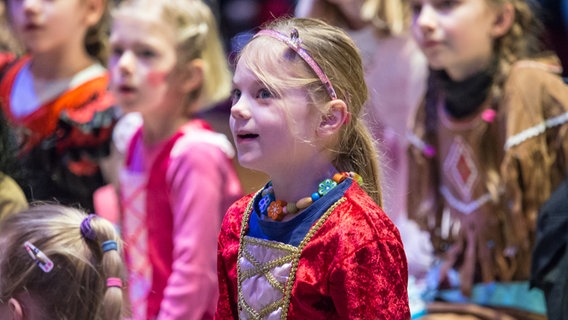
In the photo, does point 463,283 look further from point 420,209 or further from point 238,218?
point 238,218

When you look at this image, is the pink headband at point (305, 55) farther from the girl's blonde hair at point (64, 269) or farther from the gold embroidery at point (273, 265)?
the girl's blonde hair at point (64, 269)

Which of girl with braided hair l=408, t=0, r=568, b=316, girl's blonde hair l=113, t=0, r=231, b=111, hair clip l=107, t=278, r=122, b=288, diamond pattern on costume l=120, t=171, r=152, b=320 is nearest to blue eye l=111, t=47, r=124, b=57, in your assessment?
girl's blonde hair l=113, t=0, r=231, b=111

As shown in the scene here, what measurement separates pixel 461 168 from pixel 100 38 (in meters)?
1.36

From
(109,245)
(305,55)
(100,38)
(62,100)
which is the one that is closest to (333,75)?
(305,55)

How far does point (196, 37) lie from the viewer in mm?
3088

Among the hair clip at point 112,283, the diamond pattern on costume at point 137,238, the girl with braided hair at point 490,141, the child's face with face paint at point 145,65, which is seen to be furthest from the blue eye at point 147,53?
the hair clip at point 112,283

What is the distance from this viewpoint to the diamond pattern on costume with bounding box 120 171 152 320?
117 inches

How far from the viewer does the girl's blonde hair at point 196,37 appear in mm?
3057

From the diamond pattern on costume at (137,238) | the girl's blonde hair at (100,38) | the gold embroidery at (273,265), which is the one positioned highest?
the gold embroidery at (273,265)

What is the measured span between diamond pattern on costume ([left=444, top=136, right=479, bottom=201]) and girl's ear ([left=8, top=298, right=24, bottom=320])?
4.98ft

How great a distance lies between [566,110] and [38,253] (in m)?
1.57

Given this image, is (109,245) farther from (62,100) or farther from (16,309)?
(62,100)

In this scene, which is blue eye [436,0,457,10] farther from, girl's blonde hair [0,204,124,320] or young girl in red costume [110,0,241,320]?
girl's blonde hair [0,204,124,320]

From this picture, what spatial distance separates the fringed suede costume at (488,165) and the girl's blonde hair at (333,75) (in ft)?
3.45
